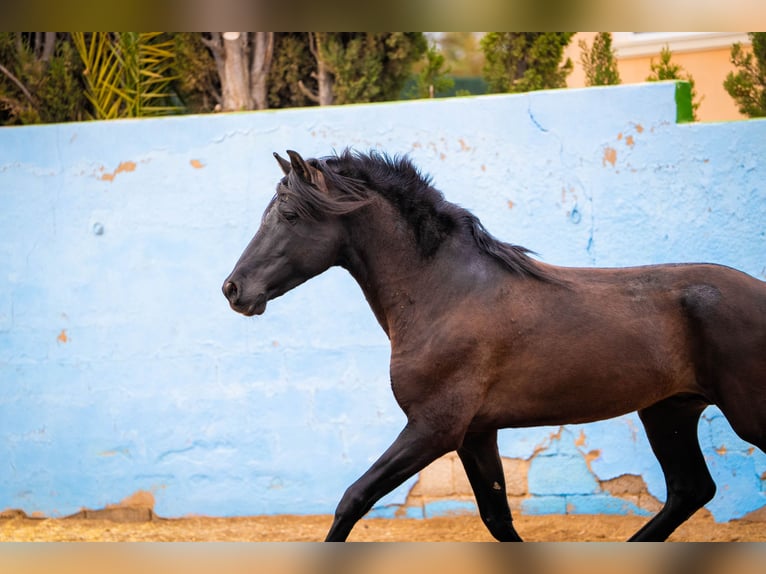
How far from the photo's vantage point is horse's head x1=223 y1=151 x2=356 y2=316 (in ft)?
12.3

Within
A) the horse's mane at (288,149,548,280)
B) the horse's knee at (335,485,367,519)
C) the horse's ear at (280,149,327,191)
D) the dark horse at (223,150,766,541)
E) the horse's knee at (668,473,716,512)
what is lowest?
the horse's knee at (668,473,716,512)

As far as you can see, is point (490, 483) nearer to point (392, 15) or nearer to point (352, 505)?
point (352, 505)

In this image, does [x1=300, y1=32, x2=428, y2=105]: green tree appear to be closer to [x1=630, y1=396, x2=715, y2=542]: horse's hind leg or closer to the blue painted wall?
the blue painted wall

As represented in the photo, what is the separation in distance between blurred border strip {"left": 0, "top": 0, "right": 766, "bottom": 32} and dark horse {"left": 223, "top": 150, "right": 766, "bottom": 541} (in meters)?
2.38

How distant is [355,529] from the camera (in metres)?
5.89

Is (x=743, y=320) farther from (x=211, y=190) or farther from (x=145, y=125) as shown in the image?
(x=145, y=125)

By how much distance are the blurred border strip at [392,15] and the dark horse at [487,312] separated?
238 cm

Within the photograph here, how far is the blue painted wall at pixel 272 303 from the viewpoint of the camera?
5.60m

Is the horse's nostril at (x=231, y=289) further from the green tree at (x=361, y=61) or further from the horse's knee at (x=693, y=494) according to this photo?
the green tree at (x=361, y=61)

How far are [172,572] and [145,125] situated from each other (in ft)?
18.1

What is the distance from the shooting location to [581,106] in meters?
5.73

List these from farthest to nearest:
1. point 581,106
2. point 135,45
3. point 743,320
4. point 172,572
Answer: point 135,45 → point 581,106 → point 743,320 → point 172,572

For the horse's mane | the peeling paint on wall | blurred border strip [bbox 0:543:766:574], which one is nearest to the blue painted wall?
the peeling paint on wall

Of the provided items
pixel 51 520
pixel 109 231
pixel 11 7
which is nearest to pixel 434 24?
pixel 11 7
